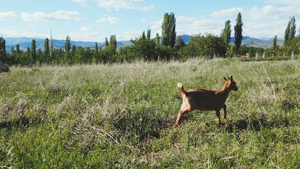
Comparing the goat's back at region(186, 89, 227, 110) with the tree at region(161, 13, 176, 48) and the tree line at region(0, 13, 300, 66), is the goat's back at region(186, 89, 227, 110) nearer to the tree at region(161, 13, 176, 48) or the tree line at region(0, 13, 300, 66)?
the tree line at region(0, 13, 300, 66)

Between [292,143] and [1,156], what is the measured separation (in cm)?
308

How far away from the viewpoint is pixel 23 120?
2672 millimetres

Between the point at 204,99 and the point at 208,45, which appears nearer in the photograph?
the point at 204,99

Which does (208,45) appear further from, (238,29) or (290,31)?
(290,31)

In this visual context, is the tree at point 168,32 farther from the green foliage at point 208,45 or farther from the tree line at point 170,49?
the green foliage at point 208,45

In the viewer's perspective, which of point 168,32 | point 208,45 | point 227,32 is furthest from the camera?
point 227,32

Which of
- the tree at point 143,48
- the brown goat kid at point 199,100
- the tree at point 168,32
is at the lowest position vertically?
the brown goat kid at point 199,100

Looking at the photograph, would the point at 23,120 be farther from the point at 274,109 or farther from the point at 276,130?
the point at 274,109

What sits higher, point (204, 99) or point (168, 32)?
point (168, 32)

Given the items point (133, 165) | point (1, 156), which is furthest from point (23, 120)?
point (133, 165)

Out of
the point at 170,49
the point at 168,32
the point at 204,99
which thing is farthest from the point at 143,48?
the point at 168,32

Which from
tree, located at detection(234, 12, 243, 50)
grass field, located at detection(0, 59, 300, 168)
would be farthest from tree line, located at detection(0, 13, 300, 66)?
grass field, located at detection(0, 59, 300, 168)

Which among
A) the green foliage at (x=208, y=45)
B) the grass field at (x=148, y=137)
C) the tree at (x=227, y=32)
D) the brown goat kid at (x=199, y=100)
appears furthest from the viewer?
the tree at (x=227, y=32)

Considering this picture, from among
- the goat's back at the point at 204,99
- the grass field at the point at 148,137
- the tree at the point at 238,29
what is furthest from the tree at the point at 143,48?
the tree at the point at 238,29
